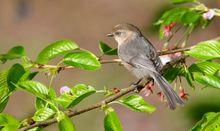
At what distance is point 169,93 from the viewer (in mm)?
3354

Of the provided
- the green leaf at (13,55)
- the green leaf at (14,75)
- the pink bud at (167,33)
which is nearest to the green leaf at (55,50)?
the green leaf at (13,55)

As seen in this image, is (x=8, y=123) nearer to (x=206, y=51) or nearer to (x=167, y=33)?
(x=206, y=51)

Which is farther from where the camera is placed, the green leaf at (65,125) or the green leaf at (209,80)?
the green leaf at (209,80)

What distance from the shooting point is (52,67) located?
3.08m

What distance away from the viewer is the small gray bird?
3.39m

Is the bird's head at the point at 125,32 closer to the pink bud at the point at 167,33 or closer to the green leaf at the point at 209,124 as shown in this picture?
the pink bud at the point at 167,33

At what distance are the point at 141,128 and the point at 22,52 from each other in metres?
7.50

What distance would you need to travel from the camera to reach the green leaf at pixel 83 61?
116 inches

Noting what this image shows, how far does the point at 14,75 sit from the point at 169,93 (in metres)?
0.93

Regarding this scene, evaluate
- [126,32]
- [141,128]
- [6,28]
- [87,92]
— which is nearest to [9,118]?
[87,92]

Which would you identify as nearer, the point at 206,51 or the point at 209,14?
the point at 206,51

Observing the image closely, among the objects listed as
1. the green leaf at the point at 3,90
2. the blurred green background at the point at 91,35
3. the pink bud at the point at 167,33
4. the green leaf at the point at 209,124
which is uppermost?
the blurred green background at the point at 91,35

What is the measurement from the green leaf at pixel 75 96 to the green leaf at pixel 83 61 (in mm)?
189

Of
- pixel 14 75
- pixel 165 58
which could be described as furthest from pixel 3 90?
pixel 165 58
